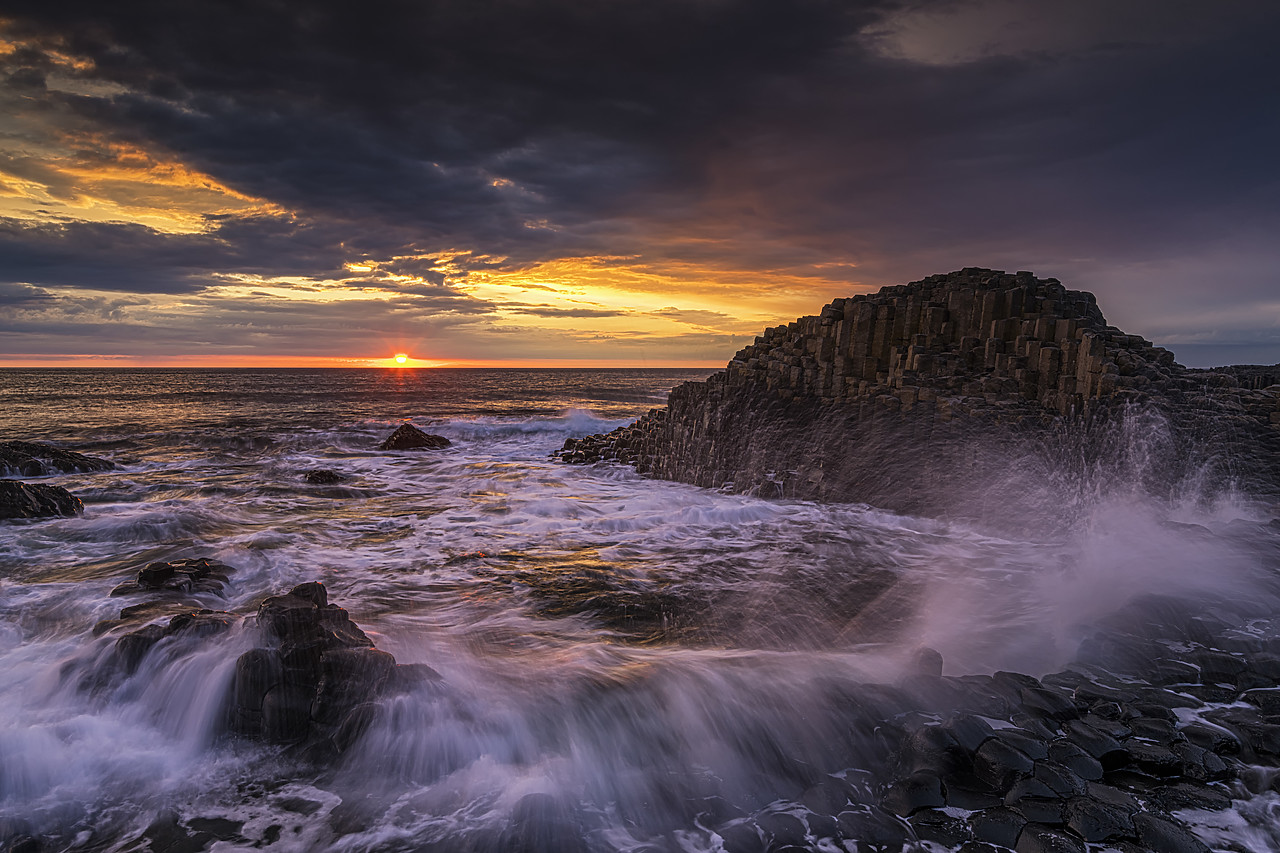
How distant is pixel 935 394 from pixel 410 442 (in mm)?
17955

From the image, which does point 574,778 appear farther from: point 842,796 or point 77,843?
point 77,843

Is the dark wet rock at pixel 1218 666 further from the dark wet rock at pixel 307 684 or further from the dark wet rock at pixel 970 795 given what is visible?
the dark wet rock at pixel 307 684

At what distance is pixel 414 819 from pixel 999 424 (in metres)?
10.1

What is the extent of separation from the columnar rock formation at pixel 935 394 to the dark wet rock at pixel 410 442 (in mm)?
11595

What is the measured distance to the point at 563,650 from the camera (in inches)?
241

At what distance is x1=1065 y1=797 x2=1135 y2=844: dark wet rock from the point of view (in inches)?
134

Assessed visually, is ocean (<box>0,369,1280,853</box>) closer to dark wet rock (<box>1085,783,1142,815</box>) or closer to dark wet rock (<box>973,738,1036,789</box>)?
dark wet rock (<box>1085,783,1142,815</box>)

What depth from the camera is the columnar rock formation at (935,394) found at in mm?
10195

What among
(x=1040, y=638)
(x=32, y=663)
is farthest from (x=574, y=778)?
(x=32, y=663)

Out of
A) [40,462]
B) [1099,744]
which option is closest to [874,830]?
[1099,744]

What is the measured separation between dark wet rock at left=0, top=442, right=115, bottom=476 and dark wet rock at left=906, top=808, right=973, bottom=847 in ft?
69.2

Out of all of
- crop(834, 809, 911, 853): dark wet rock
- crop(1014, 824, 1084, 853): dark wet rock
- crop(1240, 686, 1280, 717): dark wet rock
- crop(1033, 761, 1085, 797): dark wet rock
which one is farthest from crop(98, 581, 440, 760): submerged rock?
crop(1240, 686, 1280, 717): dark wet rock

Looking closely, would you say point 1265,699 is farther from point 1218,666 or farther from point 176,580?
point 176,580

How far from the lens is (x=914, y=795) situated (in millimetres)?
3838
